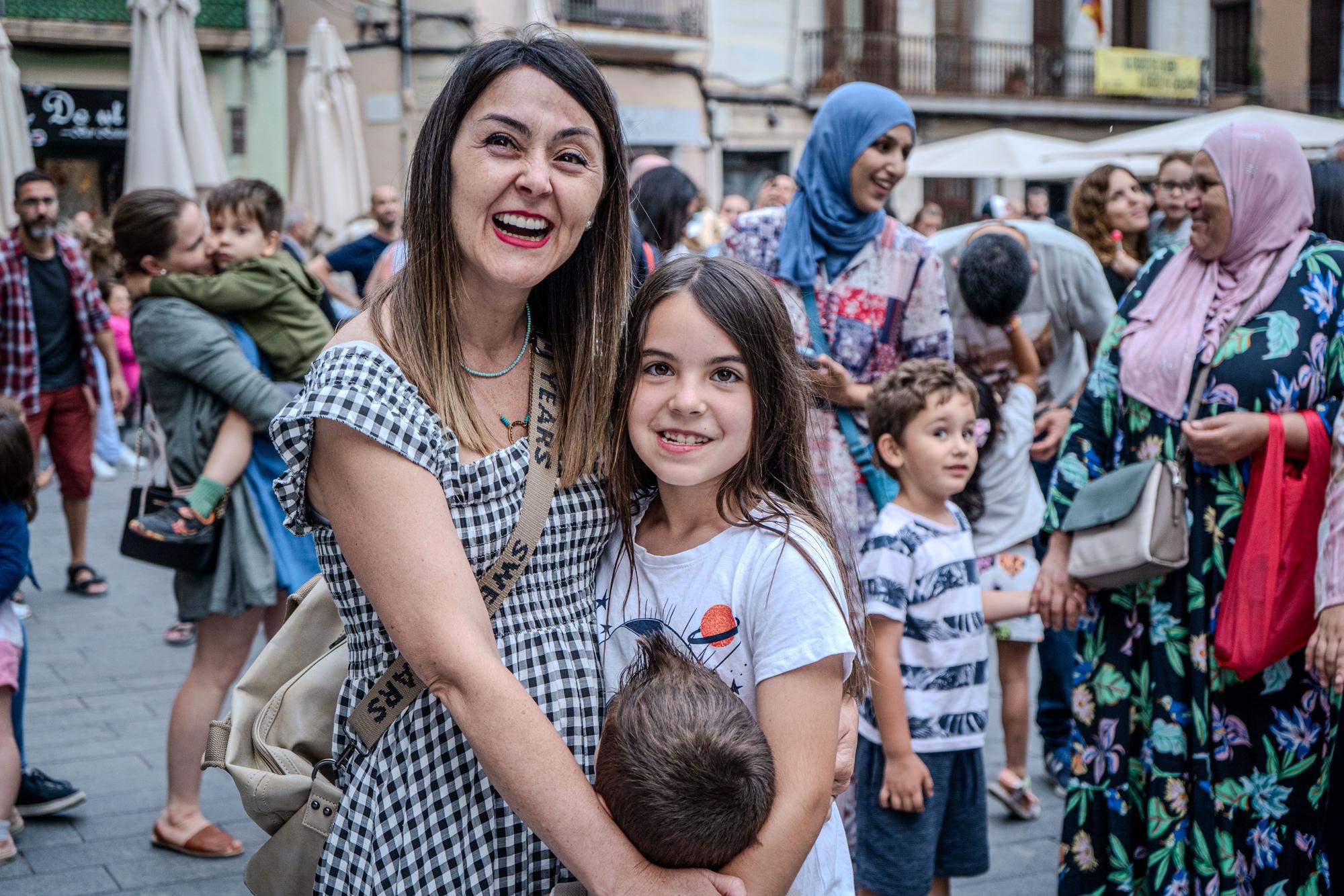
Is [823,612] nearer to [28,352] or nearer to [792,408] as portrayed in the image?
[792,408]

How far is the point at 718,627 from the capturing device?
203cm

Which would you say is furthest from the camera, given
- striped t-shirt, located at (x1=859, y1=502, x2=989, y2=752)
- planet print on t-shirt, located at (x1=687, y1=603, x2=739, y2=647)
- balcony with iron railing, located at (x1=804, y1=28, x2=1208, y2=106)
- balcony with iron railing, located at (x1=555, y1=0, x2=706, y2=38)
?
balcony with iron railing, located at (x1=804, y1=28, x2=1208, y2=106)

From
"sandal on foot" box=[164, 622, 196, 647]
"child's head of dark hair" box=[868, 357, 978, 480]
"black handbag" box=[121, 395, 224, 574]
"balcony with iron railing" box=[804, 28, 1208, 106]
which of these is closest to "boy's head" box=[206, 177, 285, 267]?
"black handbag" box=[121, 395, 224, 574]

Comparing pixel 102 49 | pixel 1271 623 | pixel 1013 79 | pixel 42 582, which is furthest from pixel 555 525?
pixel 1013 79

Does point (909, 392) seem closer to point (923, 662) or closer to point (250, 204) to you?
point (923, 662)

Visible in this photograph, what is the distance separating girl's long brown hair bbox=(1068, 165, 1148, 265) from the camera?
6.70m

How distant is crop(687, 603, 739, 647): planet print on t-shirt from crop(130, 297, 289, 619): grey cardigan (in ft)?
8.20

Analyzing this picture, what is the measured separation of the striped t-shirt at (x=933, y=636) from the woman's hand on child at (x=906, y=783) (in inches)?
5.9

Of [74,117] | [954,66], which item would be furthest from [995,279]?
[954,66]

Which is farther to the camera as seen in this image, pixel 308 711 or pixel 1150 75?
pixel 1150 75

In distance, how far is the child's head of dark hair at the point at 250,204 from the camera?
4.78 m

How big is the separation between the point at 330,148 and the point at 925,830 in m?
10.7

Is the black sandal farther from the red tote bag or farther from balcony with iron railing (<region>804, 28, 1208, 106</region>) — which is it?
balcony with iron railing (<region>804, 28, 1208, 106</region>)

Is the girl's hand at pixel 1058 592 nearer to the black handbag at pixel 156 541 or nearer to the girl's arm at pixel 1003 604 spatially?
the girl's arm at pixel 1003 604
